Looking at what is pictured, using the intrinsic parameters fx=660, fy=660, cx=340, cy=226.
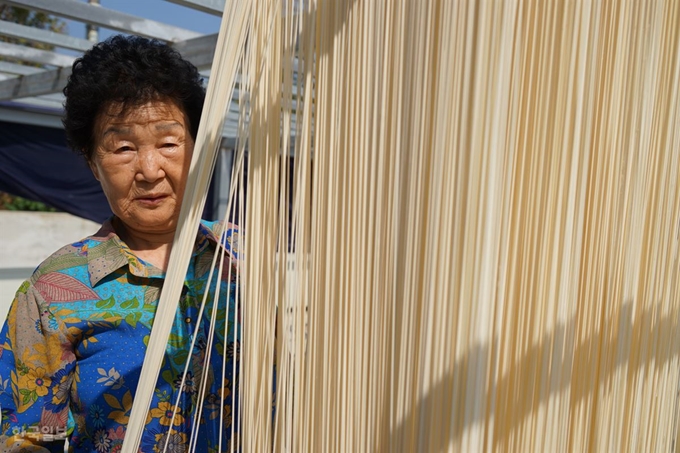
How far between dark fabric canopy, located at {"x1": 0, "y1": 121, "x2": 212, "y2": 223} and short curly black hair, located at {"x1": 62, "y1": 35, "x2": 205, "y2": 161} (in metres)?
4.91

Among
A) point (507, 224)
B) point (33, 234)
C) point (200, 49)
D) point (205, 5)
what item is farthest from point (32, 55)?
point (33, 234)

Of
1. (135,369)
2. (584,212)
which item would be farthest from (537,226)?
(135,369)

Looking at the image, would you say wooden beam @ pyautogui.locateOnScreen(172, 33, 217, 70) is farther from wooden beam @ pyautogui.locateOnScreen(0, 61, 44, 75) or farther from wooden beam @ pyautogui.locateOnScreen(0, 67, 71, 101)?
wooden beam @ pyautogui.locateOnScreen(0, 61, 44, 75)

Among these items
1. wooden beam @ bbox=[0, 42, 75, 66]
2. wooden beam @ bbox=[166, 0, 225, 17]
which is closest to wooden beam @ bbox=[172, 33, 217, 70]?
wooden beam @ bbox=[166, 0, 225, 17]

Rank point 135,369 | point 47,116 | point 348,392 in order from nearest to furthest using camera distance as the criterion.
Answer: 1. point 348,392
2. point 135,369
3. point 47,116

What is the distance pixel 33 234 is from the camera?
9.24 meters

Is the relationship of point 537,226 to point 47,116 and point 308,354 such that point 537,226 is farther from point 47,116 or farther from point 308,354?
point 47,116

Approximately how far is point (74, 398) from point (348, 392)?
2.23ft

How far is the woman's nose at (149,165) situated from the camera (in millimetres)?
984

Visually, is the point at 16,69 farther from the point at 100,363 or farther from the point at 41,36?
the point at 100,363

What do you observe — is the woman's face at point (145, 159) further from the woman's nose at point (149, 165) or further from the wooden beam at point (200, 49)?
the wooden beam at point (200, 49)

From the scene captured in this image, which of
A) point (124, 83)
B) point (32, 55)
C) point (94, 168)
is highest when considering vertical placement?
point (32, 55)

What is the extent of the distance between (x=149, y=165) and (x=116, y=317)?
259 mm

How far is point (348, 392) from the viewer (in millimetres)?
591
